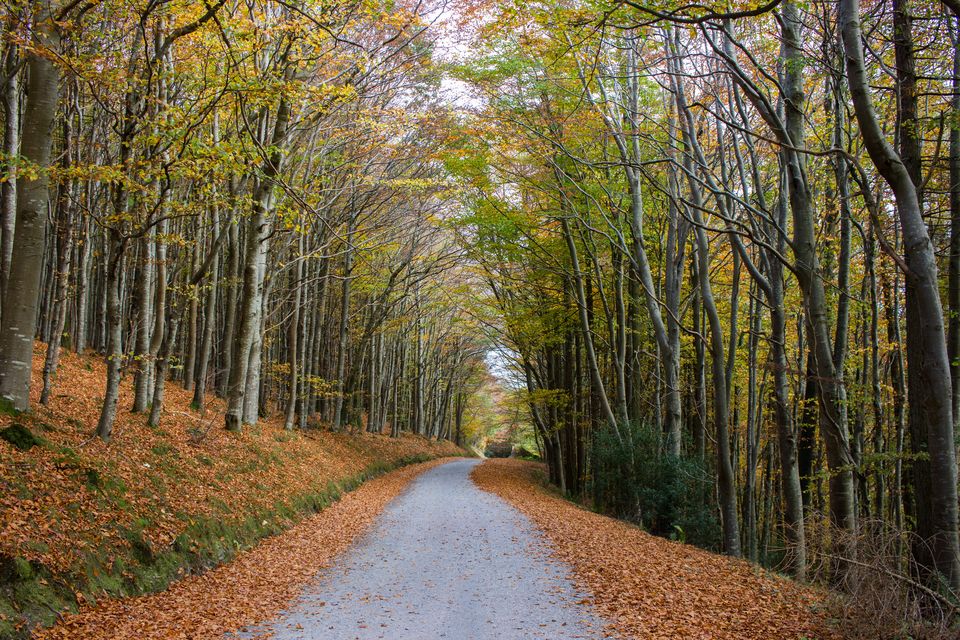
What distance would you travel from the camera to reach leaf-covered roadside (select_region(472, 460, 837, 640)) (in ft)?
16.8

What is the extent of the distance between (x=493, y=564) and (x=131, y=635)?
424cm

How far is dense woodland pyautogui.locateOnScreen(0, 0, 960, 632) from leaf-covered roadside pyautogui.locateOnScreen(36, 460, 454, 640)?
2840 mm

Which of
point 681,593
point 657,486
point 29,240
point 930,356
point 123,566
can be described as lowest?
point 681,593

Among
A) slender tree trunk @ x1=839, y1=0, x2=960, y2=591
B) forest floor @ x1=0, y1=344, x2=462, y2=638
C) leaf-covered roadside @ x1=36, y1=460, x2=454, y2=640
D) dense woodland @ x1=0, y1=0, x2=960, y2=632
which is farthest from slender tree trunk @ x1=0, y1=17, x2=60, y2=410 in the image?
slender tree trunk @ x1=839, y1=0, x2=960, y2=591

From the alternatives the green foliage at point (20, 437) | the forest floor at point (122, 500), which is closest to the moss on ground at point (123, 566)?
the forest floor at point (122, 500)

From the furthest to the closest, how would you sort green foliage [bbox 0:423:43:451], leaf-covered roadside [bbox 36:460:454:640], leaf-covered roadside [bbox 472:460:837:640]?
green foliage [bbox 0:423:43:451], leaf-covered roadside [bbox 472:460:837:640], leaf-covered roadside [bbox 36:460:454:640]

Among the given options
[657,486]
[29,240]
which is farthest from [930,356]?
[29,240]

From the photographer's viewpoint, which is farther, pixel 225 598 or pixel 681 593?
pixel 681 593

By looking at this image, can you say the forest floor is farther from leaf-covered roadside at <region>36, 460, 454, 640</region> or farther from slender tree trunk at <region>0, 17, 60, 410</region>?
slender tree trunk at <region>0, 17, 60, 410</region>

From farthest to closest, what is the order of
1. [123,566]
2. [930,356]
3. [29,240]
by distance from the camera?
1. [29,240]
2. [123,566]
3. [930,356]

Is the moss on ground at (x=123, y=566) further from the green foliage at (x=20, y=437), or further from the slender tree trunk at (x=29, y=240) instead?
the slender tree trunk at (x=29, y=240)

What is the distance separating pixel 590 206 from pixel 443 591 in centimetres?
1107

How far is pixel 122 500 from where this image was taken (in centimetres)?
655

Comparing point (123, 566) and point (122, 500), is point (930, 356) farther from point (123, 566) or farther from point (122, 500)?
point (122, 500)
